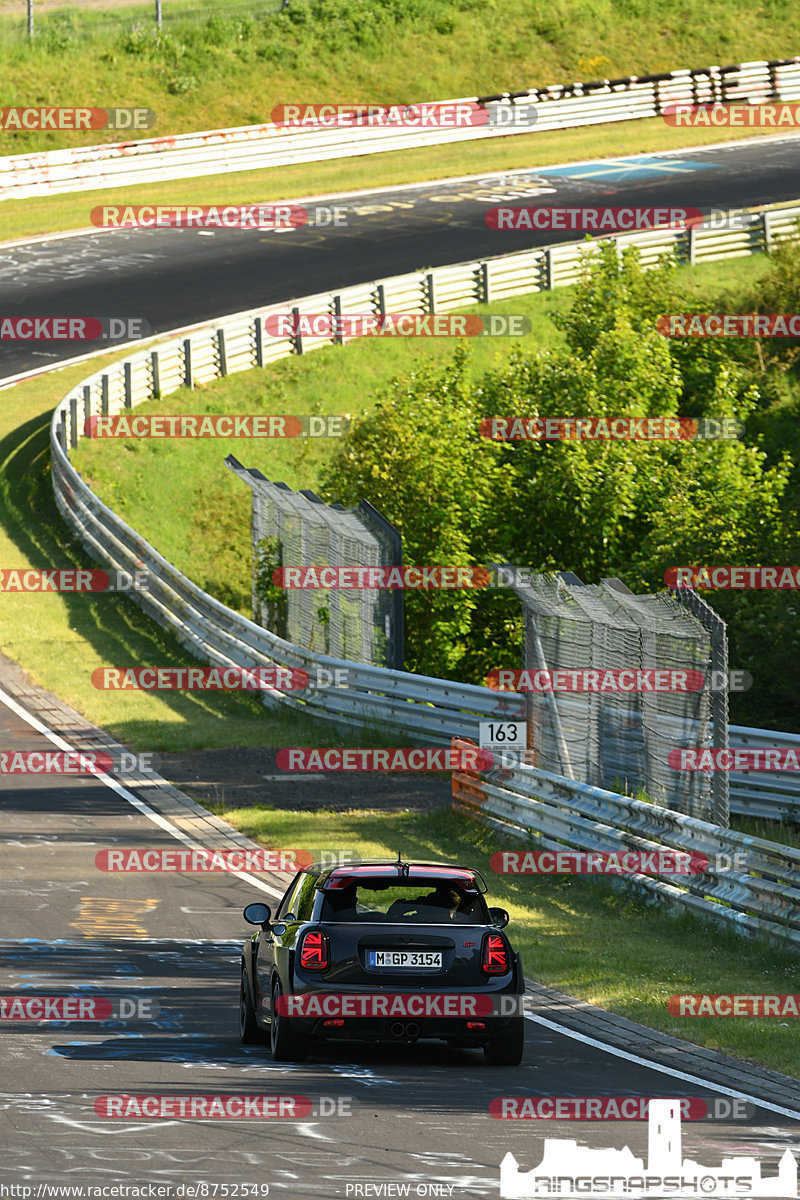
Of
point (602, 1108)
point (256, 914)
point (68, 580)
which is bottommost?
point (68, 580)

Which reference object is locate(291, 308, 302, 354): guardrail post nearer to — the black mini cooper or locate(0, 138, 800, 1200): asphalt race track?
locate(0, 138, 800, 1200): asphalt race track

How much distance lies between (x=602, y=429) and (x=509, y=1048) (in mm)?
23521

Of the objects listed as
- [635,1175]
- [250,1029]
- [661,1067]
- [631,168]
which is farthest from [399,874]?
[631,168]

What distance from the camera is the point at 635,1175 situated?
8.59 m

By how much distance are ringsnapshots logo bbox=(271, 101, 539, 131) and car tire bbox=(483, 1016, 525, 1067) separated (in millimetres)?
52365

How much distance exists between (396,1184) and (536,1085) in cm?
235

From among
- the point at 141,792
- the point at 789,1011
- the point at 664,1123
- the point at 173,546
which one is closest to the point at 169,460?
the point at 173,546

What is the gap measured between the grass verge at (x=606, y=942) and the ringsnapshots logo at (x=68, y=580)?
43.7 feet

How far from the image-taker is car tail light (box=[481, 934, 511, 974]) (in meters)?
10.9

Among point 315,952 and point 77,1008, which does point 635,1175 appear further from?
point 77,1008

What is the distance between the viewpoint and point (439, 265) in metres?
49.4

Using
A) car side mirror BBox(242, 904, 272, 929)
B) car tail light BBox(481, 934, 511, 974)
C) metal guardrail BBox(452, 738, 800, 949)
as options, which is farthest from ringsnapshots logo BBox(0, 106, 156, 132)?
car tail light BBox(481, 934, 511, 974)

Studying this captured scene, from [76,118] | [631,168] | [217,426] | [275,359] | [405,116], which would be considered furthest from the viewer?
[405,116]

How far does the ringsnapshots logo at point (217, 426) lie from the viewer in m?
40.5
